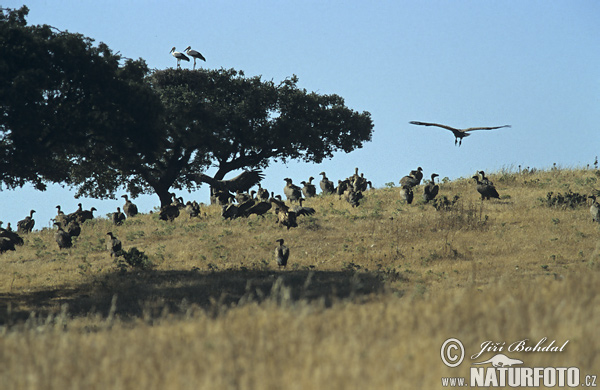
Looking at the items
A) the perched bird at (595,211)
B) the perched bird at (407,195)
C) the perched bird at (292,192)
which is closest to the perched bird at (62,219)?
the perched bird at (292,192)

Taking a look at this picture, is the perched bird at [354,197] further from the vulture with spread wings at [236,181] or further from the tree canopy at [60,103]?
the vulture with spread wings at [236,181]

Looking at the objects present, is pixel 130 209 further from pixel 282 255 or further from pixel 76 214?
pixel 282 255

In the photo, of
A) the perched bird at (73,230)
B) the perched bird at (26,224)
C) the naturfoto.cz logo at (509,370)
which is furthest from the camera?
the perched bird at (26,224)

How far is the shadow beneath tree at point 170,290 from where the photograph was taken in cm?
1881

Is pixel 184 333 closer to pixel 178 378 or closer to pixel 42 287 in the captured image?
pixel 178 378

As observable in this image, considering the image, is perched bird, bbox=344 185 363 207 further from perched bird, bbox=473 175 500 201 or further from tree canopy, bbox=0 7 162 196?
tree canopy, bbox=0 7 162 196

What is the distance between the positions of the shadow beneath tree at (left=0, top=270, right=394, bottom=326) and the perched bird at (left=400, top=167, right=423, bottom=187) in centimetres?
1608

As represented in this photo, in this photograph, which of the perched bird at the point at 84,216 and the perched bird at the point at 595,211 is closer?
the perched bird at the point at 595,211

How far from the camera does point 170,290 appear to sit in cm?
2125

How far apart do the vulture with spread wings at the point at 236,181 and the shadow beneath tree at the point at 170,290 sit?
2820cm

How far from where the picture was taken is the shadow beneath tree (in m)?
18.8

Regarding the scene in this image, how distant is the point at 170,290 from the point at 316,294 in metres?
5.16

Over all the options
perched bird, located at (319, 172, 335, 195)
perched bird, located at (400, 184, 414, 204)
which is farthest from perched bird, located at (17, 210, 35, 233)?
perched bird, located at (400, 184, 414, 204)

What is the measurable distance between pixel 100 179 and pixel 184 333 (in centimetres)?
3732
